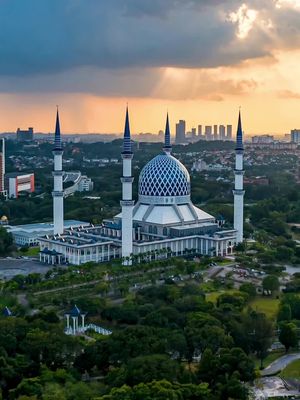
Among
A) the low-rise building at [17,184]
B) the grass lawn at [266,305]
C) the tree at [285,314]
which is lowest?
the grass lawn at [266,305]

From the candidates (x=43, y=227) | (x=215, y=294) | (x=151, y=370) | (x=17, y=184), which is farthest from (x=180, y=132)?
(x=151, y=370)

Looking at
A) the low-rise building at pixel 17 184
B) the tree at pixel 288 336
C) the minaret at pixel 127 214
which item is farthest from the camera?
the low-rise building at pixel 17 184

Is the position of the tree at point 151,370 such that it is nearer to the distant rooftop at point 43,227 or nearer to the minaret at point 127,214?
the minaret at point 127,214

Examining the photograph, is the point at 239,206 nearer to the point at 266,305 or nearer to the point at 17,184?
the point at 266,305

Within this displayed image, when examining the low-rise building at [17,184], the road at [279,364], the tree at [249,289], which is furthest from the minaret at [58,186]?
the low-rise building at [17,184]

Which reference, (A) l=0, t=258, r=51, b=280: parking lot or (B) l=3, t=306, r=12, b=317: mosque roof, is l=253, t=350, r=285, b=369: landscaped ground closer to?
(B) l=3, t=306, r=12, b=317: mosque roof

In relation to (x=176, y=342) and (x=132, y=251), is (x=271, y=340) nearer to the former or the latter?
(x=176, y=342)

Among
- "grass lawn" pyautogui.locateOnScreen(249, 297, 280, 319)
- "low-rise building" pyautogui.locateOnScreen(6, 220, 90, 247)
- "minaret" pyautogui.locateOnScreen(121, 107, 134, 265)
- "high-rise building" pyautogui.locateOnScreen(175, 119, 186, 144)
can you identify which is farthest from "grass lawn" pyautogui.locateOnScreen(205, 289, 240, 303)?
"high-rise building" pyautogui.locateOnScreen(175, 119, 186, 144)
